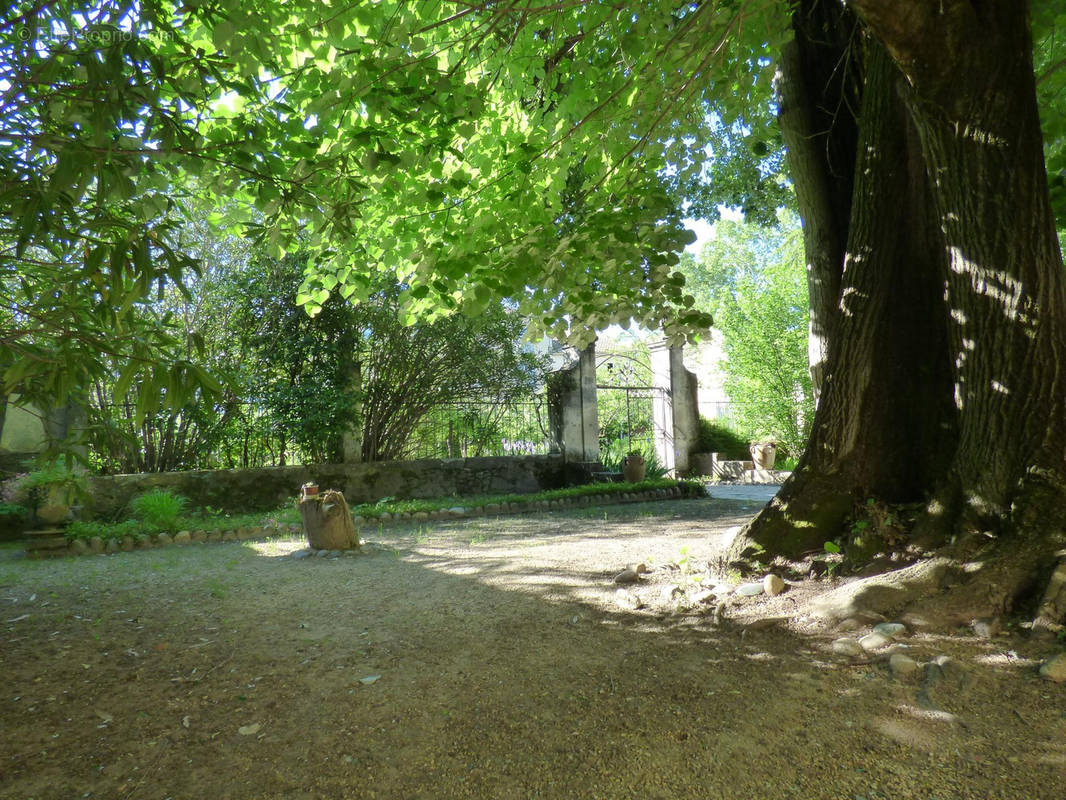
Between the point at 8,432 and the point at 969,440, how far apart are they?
9118mm

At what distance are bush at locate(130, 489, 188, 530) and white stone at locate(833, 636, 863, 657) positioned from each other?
6.54m

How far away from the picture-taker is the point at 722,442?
1462 centimetres

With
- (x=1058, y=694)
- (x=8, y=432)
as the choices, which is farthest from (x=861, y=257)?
(x=8, y=432)

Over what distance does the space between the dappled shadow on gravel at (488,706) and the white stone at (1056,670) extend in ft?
0.16

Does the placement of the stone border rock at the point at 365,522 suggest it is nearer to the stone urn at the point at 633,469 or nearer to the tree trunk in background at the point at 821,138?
the stone urn at the point at 633,469

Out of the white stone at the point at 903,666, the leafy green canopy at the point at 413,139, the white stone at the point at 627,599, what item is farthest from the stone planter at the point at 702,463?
the white stone at the point at 903,666

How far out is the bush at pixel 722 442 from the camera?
14.5 meters

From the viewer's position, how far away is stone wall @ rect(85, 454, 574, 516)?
25.6 ft

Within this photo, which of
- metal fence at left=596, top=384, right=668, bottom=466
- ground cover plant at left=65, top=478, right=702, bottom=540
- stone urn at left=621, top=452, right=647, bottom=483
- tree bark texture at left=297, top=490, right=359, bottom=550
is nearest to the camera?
tree bark texture at left=297, top=490, right=359, bottom=550

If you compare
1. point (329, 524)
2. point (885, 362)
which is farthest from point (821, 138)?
point (329, 524)

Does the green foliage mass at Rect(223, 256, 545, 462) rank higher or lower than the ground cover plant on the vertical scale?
higher

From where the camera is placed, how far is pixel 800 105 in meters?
4.45

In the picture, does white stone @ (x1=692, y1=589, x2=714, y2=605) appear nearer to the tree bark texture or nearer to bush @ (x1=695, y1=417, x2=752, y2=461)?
the tree bark texture

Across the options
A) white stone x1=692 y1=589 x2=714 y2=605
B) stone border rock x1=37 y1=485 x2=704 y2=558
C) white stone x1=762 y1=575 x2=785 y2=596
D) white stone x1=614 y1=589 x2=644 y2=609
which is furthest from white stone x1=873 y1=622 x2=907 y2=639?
stone border rock x1=37 y1=485 x2=704 y2=558
